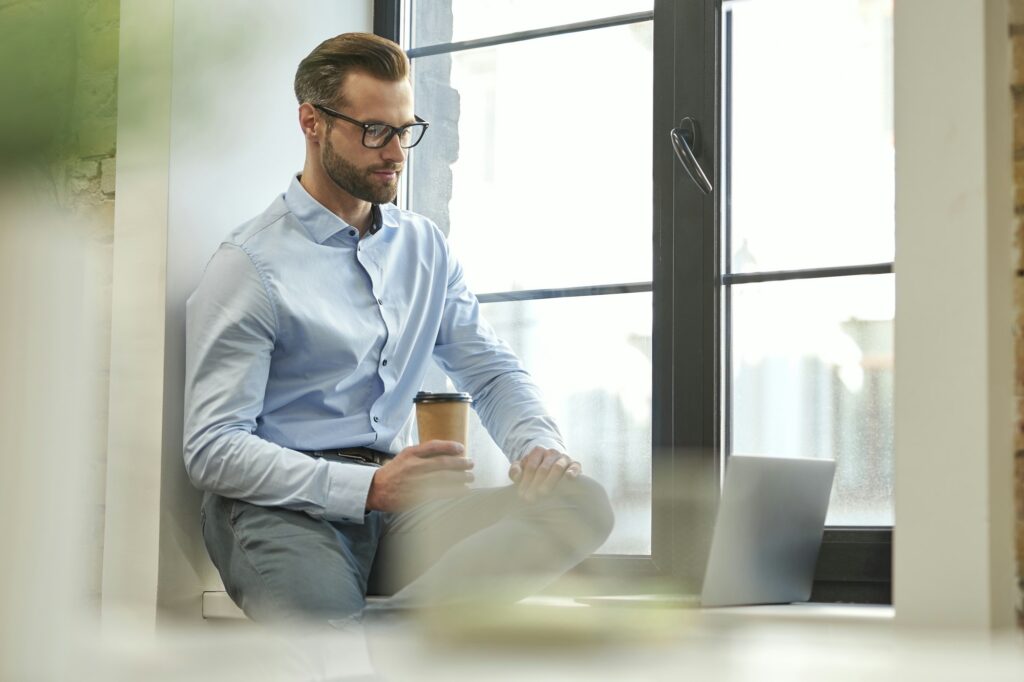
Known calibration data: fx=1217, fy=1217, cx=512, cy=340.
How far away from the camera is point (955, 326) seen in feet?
5.23

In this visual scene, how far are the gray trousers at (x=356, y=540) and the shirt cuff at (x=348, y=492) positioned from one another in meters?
0.05

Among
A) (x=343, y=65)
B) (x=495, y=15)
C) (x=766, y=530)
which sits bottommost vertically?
(x=766, y=530)

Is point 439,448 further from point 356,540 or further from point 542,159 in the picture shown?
point 542,159

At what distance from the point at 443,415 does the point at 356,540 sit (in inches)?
15.4

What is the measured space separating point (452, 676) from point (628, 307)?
2173mm

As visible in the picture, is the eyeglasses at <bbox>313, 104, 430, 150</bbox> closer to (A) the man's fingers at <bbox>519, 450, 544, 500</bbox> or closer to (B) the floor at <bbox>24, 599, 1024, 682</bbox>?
(A) the man's fingers at <bbox>519, 450, 544, 500</bbox>

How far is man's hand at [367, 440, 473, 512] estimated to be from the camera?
1.74 meters

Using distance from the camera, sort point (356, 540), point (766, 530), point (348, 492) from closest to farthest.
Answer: point (766, 530) → point (348, 492) → point (356, 540)

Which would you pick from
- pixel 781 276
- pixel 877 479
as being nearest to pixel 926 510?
pixel 877 479

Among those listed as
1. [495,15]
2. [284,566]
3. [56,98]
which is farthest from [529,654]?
[495,15]

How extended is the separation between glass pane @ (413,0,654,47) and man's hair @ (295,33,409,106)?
450 mm

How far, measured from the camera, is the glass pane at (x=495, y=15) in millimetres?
2572

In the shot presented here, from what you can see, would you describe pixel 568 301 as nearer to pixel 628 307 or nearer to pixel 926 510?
pixel 628 307

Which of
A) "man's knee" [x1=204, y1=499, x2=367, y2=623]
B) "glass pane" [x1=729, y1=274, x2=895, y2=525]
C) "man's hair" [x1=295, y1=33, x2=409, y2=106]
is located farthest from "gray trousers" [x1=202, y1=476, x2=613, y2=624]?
"man's hair" [x1=295, y1=33, x2=409, y2=106]
